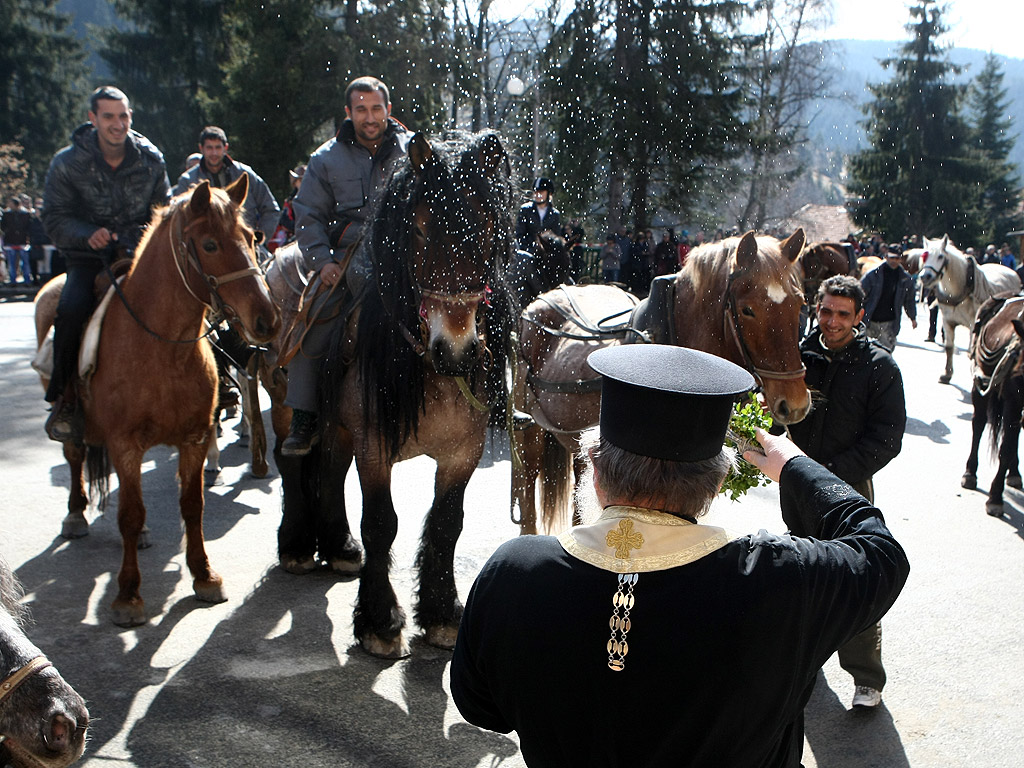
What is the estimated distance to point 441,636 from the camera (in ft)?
14.9

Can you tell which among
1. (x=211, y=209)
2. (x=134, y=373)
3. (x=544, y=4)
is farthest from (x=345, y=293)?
(x=544, y=4)

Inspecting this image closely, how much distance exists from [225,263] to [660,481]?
360 cm

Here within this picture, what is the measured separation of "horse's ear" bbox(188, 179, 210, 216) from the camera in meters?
4.66

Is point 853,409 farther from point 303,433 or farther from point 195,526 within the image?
point 195,526

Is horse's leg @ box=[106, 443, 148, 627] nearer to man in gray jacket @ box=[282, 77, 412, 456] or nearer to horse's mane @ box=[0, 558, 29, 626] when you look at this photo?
man in gray jacket @ box=[282, 77, 412, 456]

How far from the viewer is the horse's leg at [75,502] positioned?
5.94 metres

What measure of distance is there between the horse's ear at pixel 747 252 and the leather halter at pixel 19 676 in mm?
3284

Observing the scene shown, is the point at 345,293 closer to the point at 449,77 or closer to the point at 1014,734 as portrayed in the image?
the point at 1014,734

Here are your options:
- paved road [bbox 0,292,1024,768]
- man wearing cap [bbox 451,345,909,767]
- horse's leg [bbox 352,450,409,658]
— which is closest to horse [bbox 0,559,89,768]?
man wearing cap [bbox 451,345,909,767]

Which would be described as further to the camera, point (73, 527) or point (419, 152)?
point (73, 527)

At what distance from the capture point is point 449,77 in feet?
79.5

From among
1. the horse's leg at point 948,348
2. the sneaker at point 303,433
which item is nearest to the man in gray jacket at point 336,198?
the sneaker at point 303,433

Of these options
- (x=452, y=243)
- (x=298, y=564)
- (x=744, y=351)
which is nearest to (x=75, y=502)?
(x=298, y=564)

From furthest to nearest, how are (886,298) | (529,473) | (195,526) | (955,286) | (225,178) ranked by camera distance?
(955,286), (886,298), (225,178), (529,473), (195,526)
